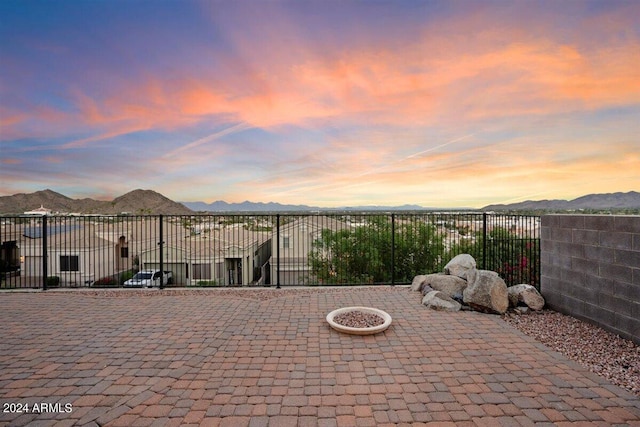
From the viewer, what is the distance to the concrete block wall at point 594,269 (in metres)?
3.69

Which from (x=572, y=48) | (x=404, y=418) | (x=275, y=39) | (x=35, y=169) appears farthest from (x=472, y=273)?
(x=35, y=169)

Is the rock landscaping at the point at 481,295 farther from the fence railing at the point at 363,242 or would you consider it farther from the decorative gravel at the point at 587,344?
the fence railing at the point at 363,242

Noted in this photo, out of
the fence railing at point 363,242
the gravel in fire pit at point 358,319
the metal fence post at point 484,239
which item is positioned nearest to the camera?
the gravel in fire pit at point 358,319

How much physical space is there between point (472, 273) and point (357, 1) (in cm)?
684

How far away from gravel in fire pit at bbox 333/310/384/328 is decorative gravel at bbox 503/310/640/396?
2107mm

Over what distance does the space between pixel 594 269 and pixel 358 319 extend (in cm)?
367

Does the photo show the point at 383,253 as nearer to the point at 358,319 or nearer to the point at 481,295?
the point at 481,295

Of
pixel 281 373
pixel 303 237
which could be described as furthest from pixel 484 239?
pixel 303 237

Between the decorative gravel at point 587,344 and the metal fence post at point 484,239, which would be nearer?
the decorative gravel at point 587,344

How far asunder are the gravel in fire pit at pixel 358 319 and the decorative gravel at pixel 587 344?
2107 mm

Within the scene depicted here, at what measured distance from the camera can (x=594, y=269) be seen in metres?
4.21

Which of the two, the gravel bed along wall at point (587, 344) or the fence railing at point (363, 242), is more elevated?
the fence railing at point (363, 242)

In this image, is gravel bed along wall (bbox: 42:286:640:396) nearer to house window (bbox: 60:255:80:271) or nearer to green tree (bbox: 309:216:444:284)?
green tree (bbox: 309:216:444:284)

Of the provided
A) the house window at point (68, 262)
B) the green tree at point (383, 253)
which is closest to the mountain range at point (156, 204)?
the house window at point (68, 262)
